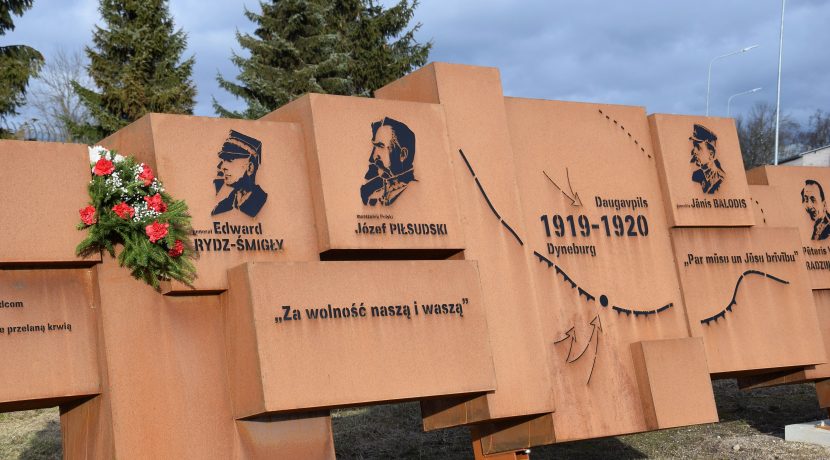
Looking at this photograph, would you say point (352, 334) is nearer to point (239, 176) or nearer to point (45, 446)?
point (239, 176)

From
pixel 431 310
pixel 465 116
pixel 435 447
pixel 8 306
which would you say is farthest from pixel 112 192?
pixel 435 447

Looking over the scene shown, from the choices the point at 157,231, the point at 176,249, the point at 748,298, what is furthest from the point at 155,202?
the point at 748,298

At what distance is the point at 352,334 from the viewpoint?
9.04 m

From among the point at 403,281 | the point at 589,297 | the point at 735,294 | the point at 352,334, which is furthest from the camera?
the point at 735,294

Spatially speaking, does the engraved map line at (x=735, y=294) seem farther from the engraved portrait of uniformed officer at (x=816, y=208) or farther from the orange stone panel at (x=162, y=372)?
the orange stone panel at (x=162, y=372)

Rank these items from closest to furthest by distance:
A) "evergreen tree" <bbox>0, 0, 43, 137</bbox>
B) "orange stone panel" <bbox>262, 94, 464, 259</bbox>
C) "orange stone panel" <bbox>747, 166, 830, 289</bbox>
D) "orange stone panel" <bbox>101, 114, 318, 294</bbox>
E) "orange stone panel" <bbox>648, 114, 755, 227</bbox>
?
"orange stone panel" <bbox>101, 114, 318, 294</bbox>, "orange stone panel" <bbox>262, 94, 464, 259</bbox>, "orange stone panel" <bbox>648, 114, 755, 227</bbox>, "orange stone panel" <bbox>747, 166, 830, 289</bbox>, "evergreen tree" <bbox>0, 0, 43, 137</bbox>

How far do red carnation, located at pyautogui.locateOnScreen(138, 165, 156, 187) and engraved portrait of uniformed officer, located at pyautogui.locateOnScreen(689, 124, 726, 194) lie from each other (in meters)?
6.48

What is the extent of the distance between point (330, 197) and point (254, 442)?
2126mm

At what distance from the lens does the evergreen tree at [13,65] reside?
19750mm

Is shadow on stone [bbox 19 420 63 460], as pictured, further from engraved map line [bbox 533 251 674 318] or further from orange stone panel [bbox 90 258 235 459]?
engraved map line [bbox 533 251 674 318]

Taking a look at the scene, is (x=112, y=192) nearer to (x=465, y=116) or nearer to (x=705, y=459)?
(x=465, y=116)

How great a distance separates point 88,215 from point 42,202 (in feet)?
1.13

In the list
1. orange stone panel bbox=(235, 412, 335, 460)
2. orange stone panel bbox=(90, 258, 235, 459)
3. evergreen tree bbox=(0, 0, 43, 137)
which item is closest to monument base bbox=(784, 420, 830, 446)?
orange stone panel bbox=(235, 412, 335, 460)

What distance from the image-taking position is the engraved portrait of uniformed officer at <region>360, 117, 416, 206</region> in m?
9.67
